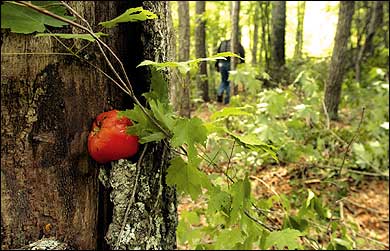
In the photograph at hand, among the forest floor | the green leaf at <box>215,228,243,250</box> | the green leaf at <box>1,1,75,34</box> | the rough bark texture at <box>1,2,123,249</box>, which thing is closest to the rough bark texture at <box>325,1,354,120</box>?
the forest floor

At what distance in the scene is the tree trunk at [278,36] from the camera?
31.0ft

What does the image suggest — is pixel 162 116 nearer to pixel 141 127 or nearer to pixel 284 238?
pixel 141 127

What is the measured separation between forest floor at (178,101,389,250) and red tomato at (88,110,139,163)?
2.40 meters

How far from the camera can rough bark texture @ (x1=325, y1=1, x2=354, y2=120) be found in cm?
541

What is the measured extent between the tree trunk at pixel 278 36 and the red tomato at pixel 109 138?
8.76 metres

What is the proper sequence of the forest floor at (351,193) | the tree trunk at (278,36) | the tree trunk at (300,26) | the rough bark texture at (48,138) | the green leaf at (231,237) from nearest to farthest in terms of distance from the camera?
the rough bark texture at (48,138) < the green leaf at (231,237) < the forest floor at (351,193) < the tree trunk at (278,36) < the tree trunk at (300,26)

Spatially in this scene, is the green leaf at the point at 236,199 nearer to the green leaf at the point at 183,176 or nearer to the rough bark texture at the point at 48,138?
the green leaf at the point at 183,176

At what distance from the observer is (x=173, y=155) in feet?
4.32

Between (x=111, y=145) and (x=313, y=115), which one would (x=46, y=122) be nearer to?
(x=111, y=145)

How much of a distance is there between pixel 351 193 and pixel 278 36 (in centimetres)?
648

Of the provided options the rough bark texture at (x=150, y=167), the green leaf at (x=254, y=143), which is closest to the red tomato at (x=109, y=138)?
the rough bark texture at (x=150, y=167)

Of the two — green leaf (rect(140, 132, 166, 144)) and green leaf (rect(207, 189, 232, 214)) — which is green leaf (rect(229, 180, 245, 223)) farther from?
green leaf (rect(140, 132, 166, 144))

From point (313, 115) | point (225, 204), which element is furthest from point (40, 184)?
point (313, 115)

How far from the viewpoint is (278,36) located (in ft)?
31.8
